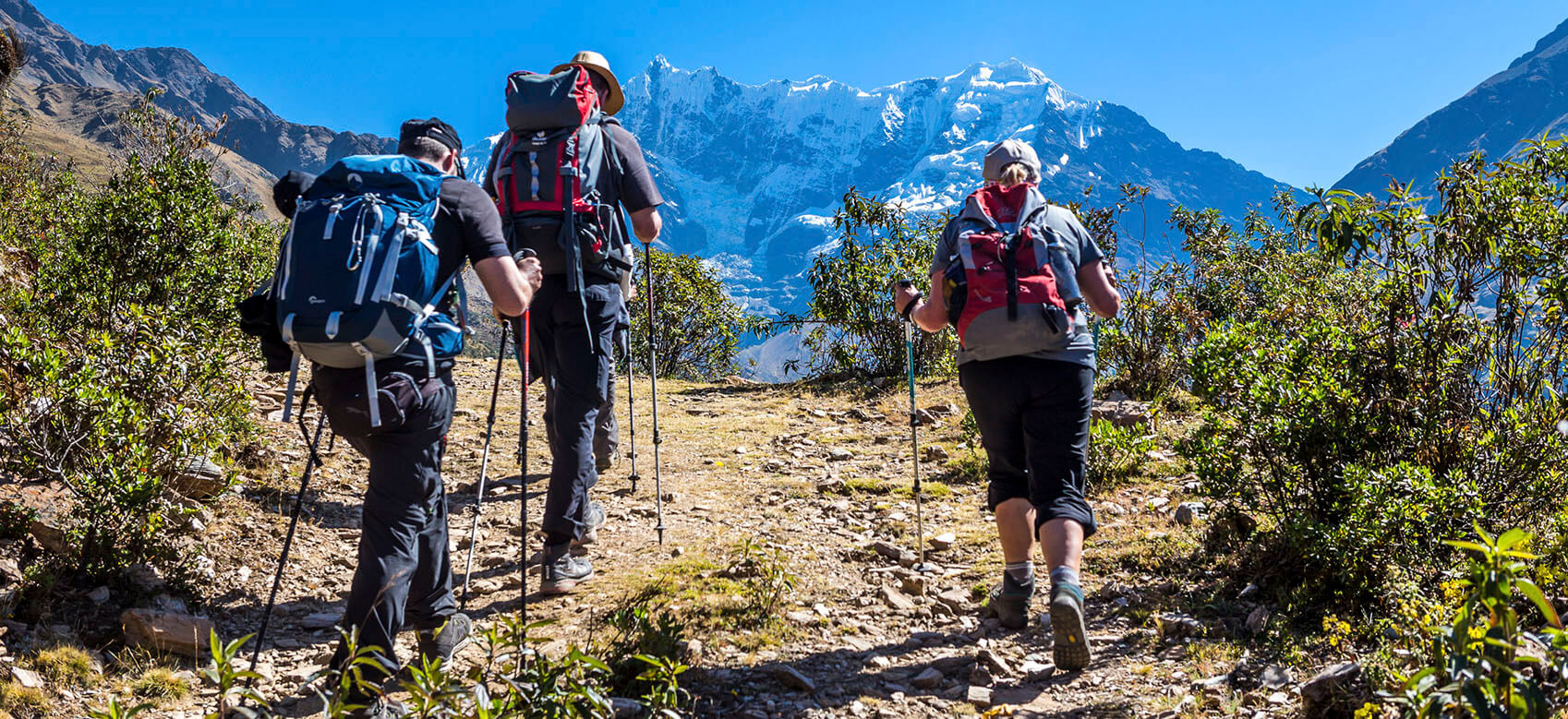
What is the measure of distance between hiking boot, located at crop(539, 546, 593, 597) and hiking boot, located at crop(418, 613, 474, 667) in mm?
942

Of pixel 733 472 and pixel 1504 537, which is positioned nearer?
pixel 1504 537

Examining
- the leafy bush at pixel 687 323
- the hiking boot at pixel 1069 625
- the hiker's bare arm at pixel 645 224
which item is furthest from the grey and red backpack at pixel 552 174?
the leafy bush at pixel 687 323

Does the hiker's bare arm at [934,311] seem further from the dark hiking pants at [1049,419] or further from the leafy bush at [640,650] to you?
the leafy bush at [640,650]

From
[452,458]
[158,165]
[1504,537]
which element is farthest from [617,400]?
[1504,537]

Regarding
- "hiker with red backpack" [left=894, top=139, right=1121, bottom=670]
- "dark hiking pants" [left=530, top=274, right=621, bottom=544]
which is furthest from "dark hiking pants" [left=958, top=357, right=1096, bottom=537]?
"dark hiking pants" [left=530, top=274, right=621, bottom=544]

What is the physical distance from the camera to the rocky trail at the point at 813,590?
12.3ft

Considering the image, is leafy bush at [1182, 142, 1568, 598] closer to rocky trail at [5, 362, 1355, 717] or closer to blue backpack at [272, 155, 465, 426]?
rocky trail at [5, 362, 1355, 717]

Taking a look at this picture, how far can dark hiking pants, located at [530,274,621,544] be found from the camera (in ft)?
16.5

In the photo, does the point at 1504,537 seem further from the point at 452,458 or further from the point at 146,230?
the point at 146,230

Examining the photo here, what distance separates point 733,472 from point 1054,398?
4.42 m

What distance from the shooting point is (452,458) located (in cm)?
806

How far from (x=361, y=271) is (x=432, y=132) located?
91cm

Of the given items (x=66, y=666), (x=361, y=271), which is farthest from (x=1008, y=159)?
(x=66, y=666)

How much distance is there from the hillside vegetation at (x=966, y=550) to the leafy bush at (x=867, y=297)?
19.6 ft
